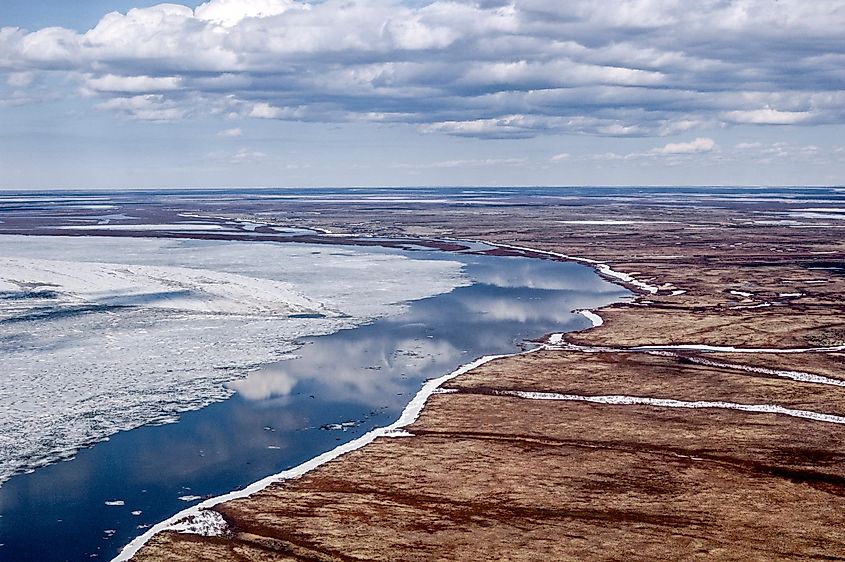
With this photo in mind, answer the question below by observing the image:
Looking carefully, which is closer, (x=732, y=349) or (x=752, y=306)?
(x=732, y=349)

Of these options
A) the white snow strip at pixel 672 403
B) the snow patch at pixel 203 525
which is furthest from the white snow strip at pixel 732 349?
the snow patch at pixel 203 525

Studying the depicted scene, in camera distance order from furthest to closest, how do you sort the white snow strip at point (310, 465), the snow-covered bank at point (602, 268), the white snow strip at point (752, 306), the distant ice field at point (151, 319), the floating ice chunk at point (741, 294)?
the snow-covered bank at point (602, 268) < the floating ice chunk at point (741, 294) < the white snow strip at point (752, 306) < the distant ice field at point (151, 319) < the white snow strip at point (310, 465)

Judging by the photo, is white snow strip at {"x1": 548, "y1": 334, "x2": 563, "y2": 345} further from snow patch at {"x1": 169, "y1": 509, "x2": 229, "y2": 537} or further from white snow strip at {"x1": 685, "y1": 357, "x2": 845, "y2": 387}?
snow patch at {"x1": 169, "y1": 509, "x2": 229, "y2": 537}

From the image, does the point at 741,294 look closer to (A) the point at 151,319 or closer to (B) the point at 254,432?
(A) the point at 151,319

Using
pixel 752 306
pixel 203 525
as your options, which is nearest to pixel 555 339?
pixel 752 306

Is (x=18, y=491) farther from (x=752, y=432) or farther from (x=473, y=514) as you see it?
(x=752, y=432)

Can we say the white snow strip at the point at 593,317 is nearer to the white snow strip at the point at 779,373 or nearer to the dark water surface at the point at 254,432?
the dark water surface at the point at 254,432
